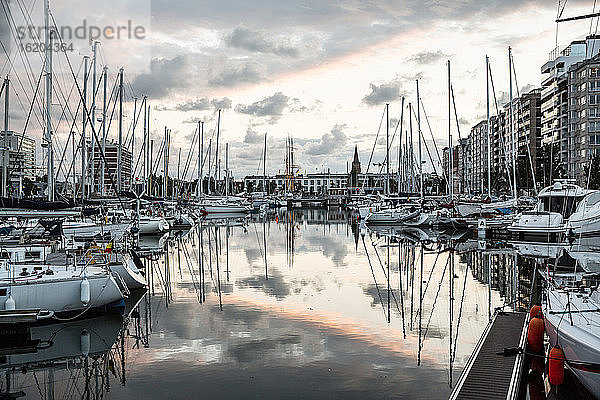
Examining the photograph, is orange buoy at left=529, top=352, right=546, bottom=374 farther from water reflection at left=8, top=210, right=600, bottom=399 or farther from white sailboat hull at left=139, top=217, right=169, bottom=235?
white sailboat hull at left=139, top=217, right=169, bottom=235

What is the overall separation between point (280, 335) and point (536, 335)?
26.3 ft

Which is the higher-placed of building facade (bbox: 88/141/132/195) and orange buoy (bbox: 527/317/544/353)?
building facade (bbox: 88/141/132/195)

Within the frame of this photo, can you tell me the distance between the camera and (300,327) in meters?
20.8

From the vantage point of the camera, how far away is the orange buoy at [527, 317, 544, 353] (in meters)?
15.7

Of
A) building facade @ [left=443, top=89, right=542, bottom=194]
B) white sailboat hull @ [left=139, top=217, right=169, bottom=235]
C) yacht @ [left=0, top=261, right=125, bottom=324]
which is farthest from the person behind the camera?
building facade @ [left=443, top=89, right=542, bottom=194]

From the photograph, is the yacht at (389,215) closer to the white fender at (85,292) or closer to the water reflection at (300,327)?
the water reflection at (300,327)

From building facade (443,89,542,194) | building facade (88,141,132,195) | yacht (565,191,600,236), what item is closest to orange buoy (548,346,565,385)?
building facade (88,141,132,195)

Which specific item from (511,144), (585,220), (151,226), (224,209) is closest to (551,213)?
(585,220)

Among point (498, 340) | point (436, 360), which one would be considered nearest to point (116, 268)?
point (436, 360)

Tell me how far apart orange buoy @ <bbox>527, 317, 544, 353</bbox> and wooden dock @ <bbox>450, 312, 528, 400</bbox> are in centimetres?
27

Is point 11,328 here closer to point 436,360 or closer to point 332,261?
point 436,360

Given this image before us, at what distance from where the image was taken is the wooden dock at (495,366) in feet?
41.4

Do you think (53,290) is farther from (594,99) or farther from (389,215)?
(594,99)

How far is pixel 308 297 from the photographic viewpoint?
26203 mm
